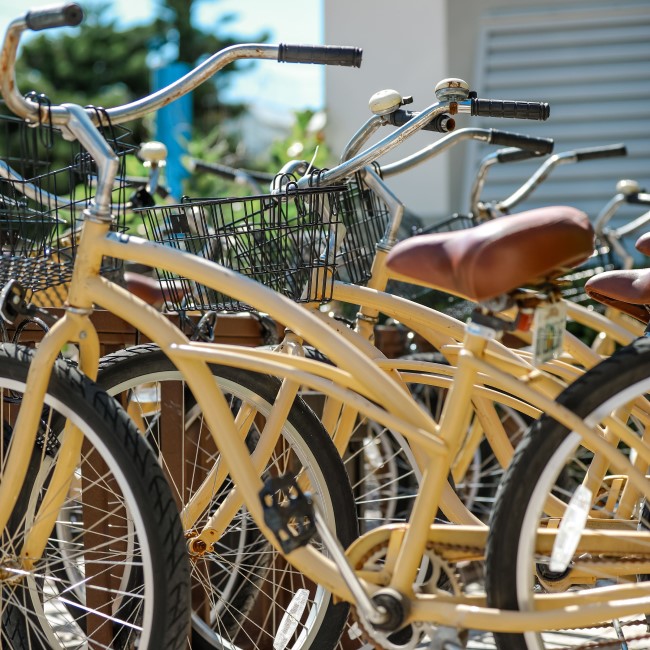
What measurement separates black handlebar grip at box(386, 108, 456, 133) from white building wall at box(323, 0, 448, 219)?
4.42 metres

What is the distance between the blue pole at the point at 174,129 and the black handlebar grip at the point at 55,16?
6089 mm

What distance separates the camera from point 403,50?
700cm

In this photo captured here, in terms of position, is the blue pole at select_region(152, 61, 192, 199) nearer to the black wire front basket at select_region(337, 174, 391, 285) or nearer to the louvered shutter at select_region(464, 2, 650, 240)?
the louvered shutter at select_region(464, 2, 650, 240)

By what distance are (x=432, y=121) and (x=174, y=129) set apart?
6.54m

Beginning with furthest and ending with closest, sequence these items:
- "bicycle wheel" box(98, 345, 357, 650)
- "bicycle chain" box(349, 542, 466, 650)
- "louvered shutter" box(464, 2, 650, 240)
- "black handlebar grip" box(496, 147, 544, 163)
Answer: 1. "louvered shutter" box(464, 2, 650, 240)
2. "black handlebar grip" box(496, 147, 544, 163)
3. "bicycle wheel" box(98, 345, 357, 650)
4. "bicycle chain" box(349, 542, 466, 650)

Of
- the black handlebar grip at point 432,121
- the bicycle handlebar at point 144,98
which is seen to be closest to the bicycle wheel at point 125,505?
the bicycle handlebar at point 144,98

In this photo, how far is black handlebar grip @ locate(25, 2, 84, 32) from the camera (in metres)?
1.90

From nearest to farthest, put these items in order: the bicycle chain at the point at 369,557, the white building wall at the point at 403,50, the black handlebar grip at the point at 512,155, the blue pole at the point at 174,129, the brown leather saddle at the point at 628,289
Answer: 1. the bicycle chain at the point at 369,557
2. the brown leather saddle at the point at 628,289
3. the black handlebar grip at the point at 512,155
4. the white building wall at the point at 403,50
5. the blue pole at the point at 174,129

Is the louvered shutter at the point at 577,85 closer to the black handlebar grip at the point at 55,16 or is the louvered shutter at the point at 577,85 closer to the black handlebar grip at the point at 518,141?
the black handlebar grip at the point at 518,141

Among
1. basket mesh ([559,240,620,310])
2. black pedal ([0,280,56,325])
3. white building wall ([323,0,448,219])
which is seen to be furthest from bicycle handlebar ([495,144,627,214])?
white building wall ([323,0,448,219])

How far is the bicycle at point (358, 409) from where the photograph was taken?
6.46 ft

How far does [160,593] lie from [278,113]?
65.4 feet

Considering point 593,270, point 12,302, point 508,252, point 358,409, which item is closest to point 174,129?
point 593,270

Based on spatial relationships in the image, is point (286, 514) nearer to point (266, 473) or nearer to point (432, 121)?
point (266, 473)
